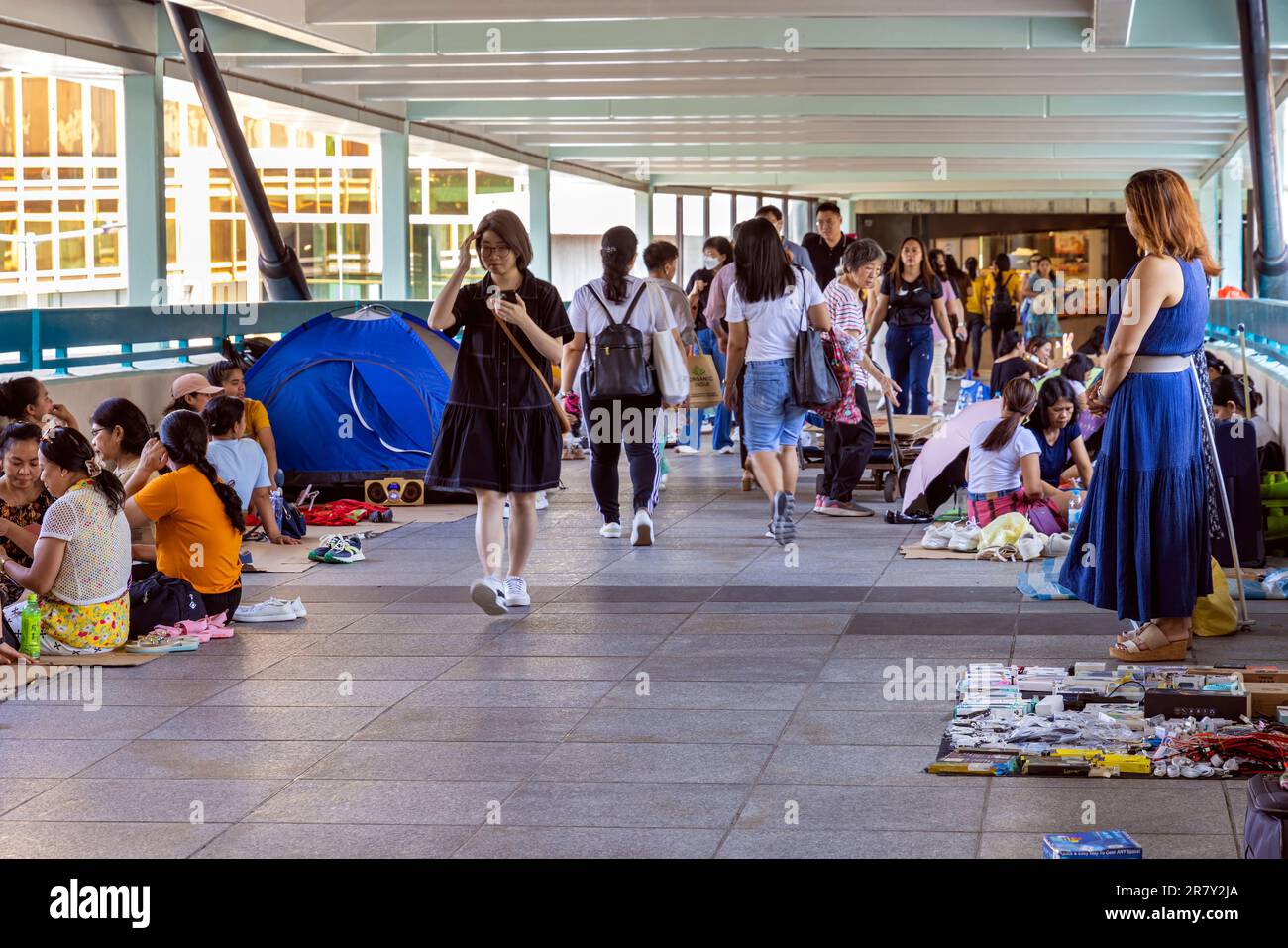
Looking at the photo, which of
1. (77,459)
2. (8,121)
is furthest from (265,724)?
(8,121)

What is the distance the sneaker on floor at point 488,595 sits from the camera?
7.23 m

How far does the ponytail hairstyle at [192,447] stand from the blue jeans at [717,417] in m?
6.82

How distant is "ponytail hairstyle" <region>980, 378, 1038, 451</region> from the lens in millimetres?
9016

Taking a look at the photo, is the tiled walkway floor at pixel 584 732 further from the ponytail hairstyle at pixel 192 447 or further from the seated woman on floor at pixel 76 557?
the ponytail hairstyle at pixel 192 447

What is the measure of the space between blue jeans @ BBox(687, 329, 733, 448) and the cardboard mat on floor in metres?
3.26

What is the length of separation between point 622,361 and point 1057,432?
7.77ft

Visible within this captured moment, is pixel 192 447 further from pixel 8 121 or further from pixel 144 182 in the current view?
pixel 8 121

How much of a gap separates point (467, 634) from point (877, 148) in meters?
18.6

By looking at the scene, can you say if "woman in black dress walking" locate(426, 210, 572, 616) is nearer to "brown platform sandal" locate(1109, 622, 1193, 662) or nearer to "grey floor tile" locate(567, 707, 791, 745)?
"grey floor tile" locate(567, 707, 791, 745)

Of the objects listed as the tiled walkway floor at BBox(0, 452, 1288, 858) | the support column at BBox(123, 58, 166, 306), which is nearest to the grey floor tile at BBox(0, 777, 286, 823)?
the tiled walkway floor at BBox(0, 452, 1288, 858)
